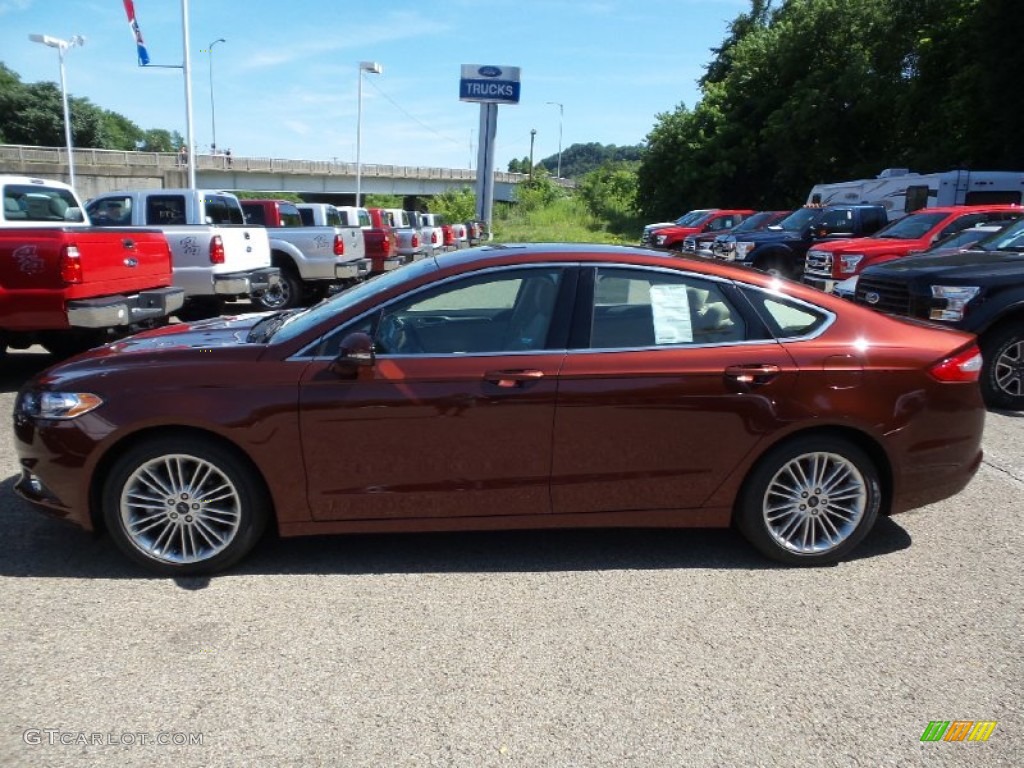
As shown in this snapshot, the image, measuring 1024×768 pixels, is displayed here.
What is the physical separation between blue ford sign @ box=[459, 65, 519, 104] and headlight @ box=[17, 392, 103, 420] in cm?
3415

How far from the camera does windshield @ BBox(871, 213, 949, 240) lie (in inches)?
529

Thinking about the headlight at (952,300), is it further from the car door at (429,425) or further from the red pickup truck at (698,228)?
the red pickup truck at (698,228)

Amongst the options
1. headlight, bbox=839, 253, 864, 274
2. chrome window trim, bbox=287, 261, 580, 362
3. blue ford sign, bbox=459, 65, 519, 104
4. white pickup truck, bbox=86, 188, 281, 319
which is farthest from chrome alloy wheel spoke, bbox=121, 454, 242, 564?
blue ford sign, bbox=459, 65, 519, 104

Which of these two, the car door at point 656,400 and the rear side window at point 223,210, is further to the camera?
the rear side window at point 223,210

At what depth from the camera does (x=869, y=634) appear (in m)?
3.53

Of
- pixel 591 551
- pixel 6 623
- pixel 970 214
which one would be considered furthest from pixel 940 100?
pixel 6 623

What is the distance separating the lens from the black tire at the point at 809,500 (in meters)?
4.05

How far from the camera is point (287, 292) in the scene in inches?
568

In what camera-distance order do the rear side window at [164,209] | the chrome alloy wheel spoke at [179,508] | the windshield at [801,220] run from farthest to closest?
the windshield at [801,220], the rear side window at [164,209], the chrome alloy wheel spoke at [179,508]

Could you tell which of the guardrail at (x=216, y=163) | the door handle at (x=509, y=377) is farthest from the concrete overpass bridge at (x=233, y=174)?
the door handle at (x=509, y=377)

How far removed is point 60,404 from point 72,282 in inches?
156

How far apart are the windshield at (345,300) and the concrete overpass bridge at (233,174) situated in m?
51.3

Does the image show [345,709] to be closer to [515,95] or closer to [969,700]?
[969,700]

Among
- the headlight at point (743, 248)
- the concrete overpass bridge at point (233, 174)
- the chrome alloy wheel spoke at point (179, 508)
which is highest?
the concrete overpass bridge at point (233, 174)
